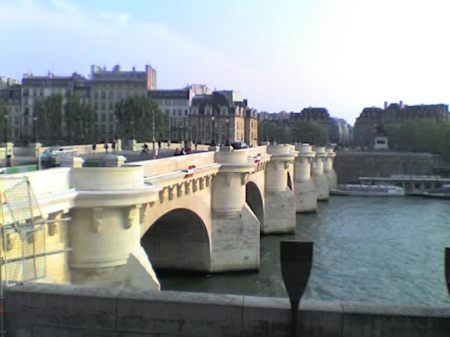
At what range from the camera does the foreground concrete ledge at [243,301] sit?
7.34m

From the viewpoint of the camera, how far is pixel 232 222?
108ft

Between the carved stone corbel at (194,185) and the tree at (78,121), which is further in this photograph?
the tree at (78,121)

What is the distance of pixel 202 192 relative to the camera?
29906 mm

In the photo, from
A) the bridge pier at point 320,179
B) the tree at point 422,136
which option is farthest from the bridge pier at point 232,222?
the tree at point 422,136

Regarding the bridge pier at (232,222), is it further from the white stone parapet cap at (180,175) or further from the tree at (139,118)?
the tree at (139,118)

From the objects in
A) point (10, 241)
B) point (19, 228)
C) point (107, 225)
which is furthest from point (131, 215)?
point (19, 228)

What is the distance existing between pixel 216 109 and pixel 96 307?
415 feet

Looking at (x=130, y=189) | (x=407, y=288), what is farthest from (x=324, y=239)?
(x=130, y=189)

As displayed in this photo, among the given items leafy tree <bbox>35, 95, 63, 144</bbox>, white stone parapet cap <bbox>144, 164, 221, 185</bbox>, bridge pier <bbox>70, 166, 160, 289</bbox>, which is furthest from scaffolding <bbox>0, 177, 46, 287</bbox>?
leafy tree <bbox>35, 95, 63, 144</bbox>

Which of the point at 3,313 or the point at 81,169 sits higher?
the point at 81,169

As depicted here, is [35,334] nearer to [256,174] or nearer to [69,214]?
[69,214]

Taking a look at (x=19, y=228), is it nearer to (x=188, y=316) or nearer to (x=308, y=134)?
(x=188, y=316)

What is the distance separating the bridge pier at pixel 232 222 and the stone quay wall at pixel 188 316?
24.1 meters

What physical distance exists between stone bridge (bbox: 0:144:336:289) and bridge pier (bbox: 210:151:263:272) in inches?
2.3
